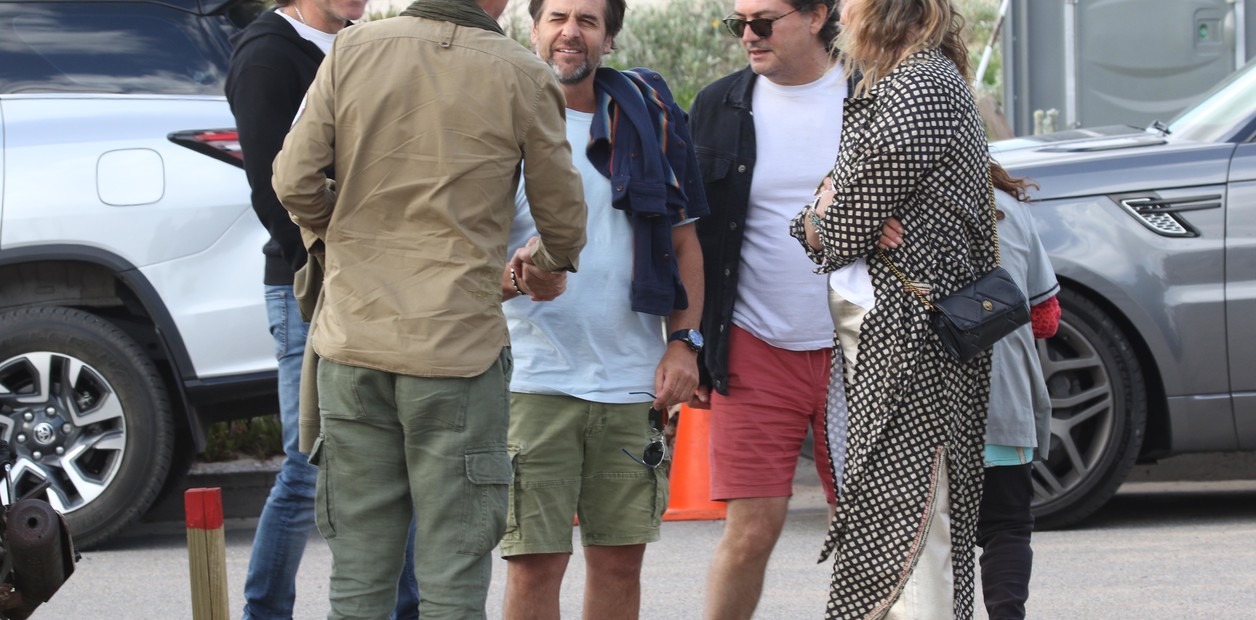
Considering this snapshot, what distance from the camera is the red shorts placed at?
4.32 metres

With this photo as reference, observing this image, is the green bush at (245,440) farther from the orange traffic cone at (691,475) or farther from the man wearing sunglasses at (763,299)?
the man wearing sunglasses at (763,299)

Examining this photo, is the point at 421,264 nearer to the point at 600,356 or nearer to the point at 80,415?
the point at 600,356

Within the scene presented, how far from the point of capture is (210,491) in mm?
3477

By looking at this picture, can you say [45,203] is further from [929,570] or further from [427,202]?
[929,570]

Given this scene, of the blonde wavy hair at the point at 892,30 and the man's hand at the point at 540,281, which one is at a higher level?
the blonde wavy hair at the point at 892,30

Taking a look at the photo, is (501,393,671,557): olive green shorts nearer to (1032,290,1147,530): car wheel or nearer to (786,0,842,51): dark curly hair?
(786,0,842,51): dark curly hair

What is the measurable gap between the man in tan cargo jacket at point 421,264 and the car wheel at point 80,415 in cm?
289

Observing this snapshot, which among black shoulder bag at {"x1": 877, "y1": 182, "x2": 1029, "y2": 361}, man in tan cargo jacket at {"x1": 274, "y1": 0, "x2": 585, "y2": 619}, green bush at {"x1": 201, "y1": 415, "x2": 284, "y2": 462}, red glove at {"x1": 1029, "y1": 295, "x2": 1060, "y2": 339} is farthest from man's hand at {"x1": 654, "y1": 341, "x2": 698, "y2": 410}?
green bush at {"x1": 201, "y1": 415, "x2": 284, "y2": 462}

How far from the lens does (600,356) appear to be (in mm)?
3953

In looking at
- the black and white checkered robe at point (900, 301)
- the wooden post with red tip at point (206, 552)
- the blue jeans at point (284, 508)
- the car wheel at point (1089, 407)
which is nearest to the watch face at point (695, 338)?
the black and white checkered robe at point (900, 301)

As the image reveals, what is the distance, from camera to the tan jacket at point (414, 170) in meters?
3.24

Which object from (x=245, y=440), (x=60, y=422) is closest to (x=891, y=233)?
(x=60, y=422)

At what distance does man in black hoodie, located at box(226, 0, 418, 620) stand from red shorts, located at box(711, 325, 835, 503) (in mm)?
956

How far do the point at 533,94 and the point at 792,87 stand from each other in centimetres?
132
